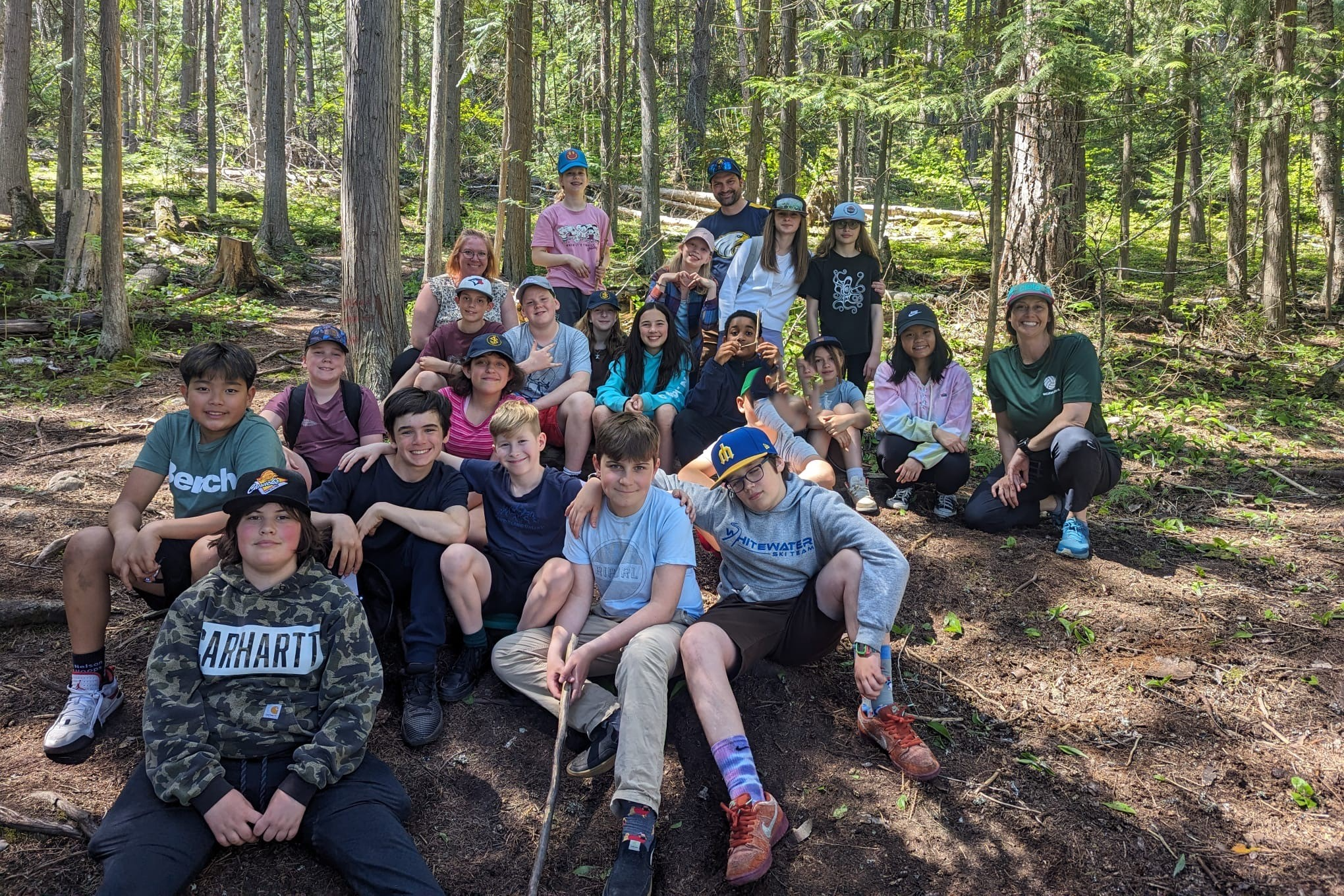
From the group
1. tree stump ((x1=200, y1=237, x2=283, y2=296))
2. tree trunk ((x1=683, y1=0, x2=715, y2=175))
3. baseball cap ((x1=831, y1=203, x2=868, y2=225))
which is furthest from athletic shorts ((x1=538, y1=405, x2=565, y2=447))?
tree trunk ((x1=683, y1=0, x2=715, y2=175))

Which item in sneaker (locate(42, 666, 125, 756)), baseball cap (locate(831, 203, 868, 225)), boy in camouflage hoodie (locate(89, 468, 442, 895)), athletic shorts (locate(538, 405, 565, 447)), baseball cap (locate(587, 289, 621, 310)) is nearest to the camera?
boy in camouflage hoodie (locate(89, 468, 442, 895))

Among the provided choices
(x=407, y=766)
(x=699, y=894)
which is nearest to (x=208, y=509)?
(x=407, y=766)

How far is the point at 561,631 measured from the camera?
366cm

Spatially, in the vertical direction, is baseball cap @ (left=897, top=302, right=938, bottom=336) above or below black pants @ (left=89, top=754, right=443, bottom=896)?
above

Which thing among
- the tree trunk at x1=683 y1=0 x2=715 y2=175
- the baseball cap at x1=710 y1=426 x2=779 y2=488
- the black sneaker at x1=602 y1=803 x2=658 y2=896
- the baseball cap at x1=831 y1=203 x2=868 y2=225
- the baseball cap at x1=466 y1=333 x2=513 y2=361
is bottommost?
the black sneaker at x1=602 y1=803 x2=658 y2=896

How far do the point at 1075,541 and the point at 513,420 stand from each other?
3370 millimetres

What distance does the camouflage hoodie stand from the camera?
2.92 metres

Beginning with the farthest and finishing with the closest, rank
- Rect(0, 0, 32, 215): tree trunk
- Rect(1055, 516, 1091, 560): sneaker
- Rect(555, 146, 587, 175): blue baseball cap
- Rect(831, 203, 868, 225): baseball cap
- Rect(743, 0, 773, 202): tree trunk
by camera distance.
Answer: Rect(0, 0, 32, 215): tree trunk, Rect(743, 0, 773, 202): tree trunk, Rect(555, 146, 587, 175): blue baseball cap, Rect(831, 203, 868, 225): baseball cap, Rect(1055, 516, 1091, 560): sneaker

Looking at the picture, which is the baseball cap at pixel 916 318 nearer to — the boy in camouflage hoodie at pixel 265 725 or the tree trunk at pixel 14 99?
the boy in camouflage hoodie at pixel 265 725

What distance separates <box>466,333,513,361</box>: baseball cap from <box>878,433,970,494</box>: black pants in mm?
2506

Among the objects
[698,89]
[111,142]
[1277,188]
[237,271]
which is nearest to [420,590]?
[111,142]

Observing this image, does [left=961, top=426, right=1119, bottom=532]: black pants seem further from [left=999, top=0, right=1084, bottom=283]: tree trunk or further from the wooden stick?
[left=999, top=0, right=1084, bottom=283]: tree trunk

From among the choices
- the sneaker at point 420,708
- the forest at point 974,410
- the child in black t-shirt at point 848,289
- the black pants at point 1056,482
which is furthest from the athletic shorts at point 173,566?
the black pants at point 1056,482

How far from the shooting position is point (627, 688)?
10.6ft
